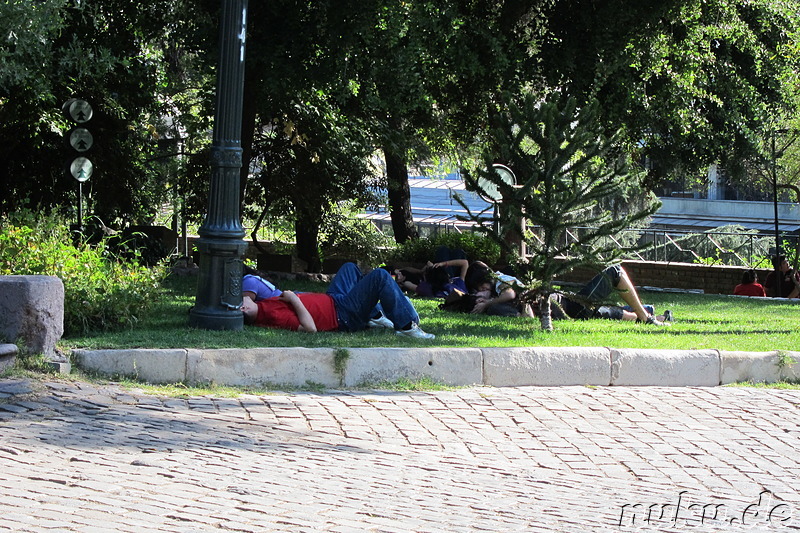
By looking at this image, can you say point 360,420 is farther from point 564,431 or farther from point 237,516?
point 237,516

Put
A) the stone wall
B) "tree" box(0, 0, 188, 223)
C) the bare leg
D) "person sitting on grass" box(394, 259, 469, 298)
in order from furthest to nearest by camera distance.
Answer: the stone wall → "person sitting on grass" box(394, 259, 469, 298) → "tree" box(0, 0, 188, 223) → the bare leg

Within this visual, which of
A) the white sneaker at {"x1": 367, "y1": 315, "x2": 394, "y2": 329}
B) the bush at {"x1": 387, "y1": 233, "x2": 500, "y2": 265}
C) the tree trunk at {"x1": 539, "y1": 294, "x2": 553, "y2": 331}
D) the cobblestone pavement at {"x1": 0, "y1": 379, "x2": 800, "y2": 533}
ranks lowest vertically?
the cobblestone pavement at {"x1": 0, "y1": 379, "x2": 800, "y2": 533}

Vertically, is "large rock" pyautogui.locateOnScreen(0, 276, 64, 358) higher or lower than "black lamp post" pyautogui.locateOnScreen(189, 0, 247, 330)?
lower

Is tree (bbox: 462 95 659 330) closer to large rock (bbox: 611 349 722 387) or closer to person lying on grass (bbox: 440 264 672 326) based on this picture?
person lying on grass (bbox: 440 264 672 326)

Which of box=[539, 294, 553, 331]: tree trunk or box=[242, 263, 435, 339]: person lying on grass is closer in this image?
box=[242, 263, 435, 339]: person lying on grass

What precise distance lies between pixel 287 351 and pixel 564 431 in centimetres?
230

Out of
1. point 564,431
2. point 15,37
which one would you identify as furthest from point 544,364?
point 15,37

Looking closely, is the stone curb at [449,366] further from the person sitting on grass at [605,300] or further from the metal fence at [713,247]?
the metal fence at [713,247]

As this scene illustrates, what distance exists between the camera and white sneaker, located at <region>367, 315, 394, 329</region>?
908cm

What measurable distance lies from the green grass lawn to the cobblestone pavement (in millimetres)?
897

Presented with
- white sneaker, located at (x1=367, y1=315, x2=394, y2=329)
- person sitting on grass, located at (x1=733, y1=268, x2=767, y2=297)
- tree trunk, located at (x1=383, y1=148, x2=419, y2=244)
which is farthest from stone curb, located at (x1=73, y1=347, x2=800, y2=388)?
tree trunk, located at (x1=383, y1=148, x2=419, y2=244)

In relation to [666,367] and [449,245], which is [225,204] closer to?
[666,367]

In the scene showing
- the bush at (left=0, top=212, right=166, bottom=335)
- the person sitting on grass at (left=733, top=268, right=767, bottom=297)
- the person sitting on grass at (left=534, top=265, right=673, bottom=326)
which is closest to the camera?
the bush at (left=0, top=212, right=166, bottom=335)

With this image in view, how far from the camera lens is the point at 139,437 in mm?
5625
